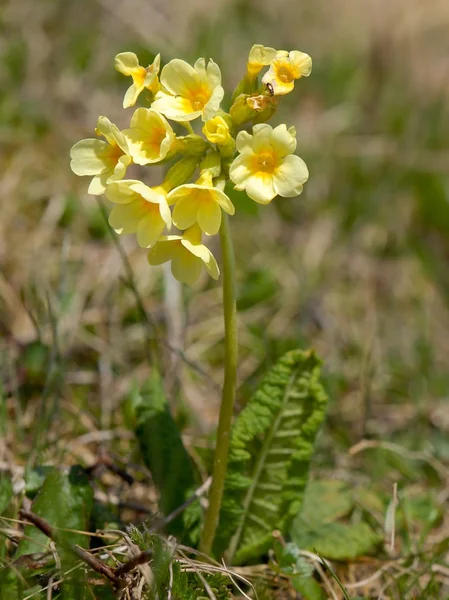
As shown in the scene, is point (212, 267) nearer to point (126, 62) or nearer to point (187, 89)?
point (187, 89)

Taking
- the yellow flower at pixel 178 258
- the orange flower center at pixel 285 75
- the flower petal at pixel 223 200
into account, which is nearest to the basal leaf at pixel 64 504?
the yellow flower at pixel 178 258

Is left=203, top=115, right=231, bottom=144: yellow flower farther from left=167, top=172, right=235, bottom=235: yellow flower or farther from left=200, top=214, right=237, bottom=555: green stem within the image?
left=200, top=214, right=237, bottom=555: green stem

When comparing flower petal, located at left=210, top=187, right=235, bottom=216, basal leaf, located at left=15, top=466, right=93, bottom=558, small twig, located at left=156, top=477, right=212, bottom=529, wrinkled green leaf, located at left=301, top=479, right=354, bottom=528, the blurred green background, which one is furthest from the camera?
the blurred green background

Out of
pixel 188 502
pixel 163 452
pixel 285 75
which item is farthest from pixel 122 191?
pixel 188 502

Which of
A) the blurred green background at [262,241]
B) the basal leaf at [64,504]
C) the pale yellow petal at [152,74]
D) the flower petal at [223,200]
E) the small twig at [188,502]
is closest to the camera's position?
the flower petal at [223,200]

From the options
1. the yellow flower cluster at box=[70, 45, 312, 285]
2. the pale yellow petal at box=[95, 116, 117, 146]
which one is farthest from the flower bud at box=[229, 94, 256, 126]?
the pale yellow petal at box=[95, 116, 117, 146]

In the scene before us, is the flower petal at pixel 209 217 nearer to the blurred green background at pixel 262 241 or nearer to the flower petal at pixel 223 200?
the flower petal at pixel 223 200

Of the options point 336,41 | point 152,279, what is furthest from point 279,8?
point 152,279
